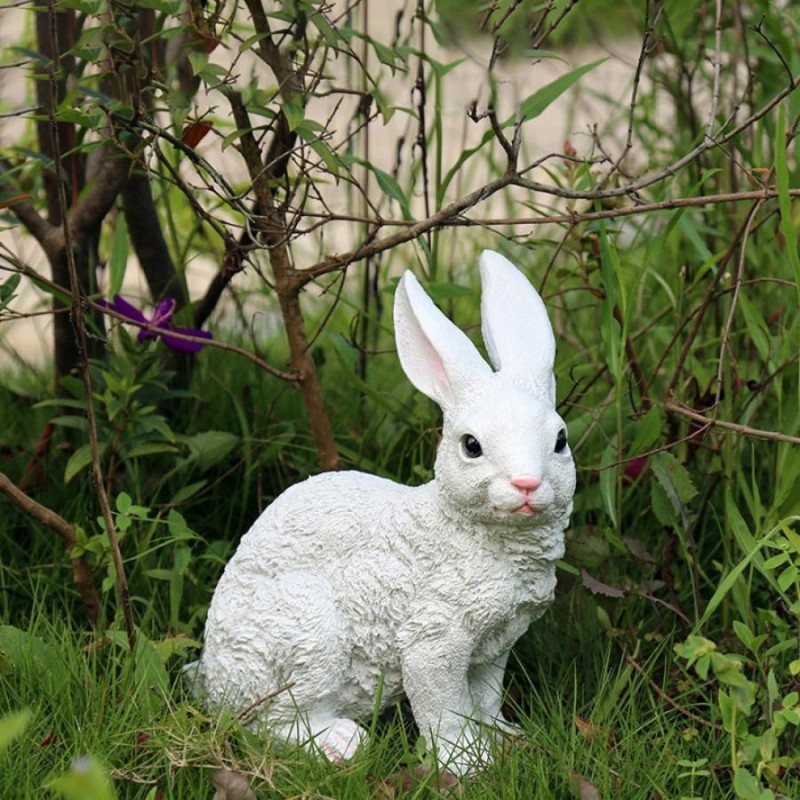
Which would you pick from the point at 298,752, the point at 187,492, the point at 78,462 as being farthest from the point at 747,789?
the point at 78,462

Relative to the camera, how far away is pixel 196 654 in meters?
2.71

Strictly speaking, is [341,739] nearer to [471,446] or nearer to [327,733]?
[327,733]

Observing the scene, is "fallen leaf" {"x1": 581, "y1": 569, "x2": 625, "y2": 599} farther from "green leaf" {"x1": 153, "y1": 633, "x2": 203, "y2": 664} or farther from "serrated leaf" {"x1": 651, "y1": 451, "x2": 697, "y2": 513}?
"green leaf" {"x1": 153, "y1": 633, "x2": 203, "y2": 664}

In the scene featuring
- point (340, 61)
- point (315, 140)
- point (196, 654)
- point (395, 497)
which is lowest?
point (196, 654)

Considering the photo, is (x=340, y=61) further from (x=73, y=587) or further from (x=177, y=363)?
(x=73, y=587)

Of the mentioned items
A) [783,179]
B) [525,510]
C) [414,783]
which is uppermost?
[783,179]

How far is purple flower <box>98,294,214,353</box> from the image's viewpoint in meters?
2.85

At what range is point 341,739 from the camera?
233 cm

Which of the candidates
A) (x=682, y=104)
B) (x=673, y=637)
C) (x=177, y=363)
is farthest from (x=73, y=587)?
(x=682, y=104)

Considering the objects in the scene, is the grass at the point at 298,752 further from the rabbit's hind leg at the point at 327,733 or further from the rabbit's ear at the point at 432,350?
the rabbit's ear at the point at 432,350

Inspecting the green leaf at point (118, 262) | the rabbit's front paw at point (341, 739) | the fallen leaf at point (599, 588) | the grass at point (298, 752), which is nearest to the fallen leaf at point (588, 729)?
the grass at point (298, 752)

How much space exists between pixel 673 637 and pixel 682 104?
1607 mm

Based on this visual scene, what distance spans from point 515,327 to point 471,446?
0.88 feet

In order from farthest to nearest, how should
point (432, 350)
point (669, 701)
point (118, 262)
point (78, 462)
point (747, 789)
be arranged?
point (118, 262) < point (78, 462) < point (669, 701) < point (432, 350) < point (747, 789)
